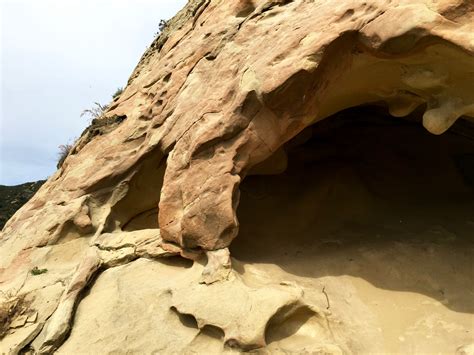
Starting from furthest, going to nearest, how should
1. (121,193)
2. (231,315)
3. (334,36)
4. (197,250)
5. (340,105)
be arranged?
(121,193), (340,105), (197,250), (334,36), (231,315)

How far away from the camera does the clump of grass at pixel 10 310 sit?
402cm

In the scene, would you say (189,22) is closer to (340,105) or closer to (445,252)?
(340,105)

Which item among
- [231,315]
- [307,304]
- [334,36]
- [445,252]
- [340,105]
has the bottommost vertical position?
[445,252]

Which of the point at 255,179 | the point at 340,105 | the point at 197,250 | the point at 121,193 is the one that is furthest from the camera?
the point at 255,179

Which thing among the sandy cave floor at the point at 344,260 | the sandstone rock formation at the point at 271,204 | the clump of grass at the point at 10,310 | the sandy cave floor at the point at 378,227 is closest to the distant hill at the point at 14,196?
the sandstone rock formation at the point at 271,204

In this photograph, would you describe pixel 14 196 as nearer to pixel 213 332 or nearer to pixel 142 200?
pixel 142 200

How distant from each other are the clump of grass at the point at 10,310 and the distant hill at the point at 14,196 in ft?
30.2

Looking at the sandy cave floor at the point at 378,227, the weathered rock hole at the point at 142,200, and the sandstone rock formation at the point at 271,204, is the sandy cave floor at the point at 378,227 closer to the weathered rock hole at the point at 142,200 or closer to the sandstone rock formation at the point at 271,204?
the sandstone rock formation at the point at 271,204

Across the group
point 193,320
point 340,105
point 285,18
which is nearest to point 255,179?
point 340,105

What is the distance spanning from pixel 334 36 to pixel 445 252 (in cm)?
205

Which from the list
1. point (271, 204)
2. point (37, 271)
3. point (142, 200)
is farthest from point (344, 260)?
point (37, 271)

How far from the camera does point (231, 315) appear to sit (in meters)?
3.02

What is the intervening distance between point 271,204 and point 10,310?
2.79m

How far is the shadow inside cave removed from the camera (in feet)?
12.0
